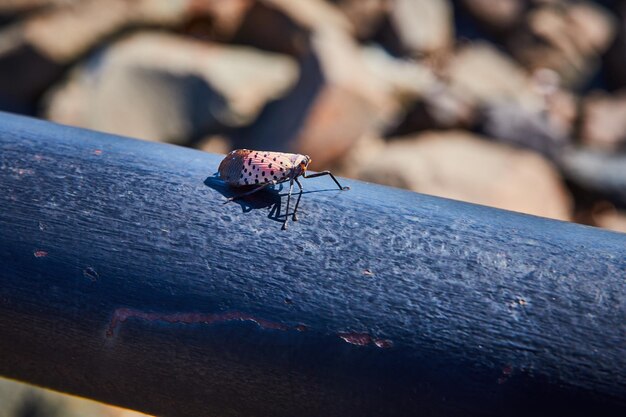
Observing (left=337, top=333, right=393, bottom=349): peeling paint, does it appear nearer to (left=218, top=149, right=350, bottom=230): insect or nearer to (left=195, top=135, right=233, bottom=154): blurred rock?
(left=218, top=149, right=350, bottom=230): insect

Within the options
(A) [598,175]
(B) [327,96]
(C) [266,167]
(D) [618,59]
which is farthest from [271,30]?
(C) [266,167]

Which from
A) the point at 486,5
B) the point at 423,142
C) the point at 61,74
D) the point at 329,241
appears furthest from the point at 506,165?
the point at 329,241

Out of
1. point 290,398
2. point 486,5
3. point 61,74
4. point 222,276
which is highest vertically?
point 486,5

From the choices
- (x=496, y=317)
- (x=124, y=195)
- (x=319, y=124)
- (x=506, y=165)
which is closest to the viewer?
(x=496, y=317)

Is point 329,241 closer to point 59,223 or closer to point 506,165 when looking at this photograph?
point 59,223

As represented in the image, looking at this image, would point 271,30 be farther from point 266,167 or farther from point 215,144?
point 266,167

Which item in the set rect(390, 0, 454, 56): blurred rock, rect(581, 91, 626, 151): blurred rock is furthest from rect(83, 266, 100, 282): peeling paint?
rect(581, 91, 626, 151): blurred rock

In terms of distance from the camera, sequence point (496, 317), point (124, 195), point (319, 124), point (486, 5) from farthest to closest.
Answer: point (486, 5) < point (319, 124) < point (124, 195) < point (496, 317)
